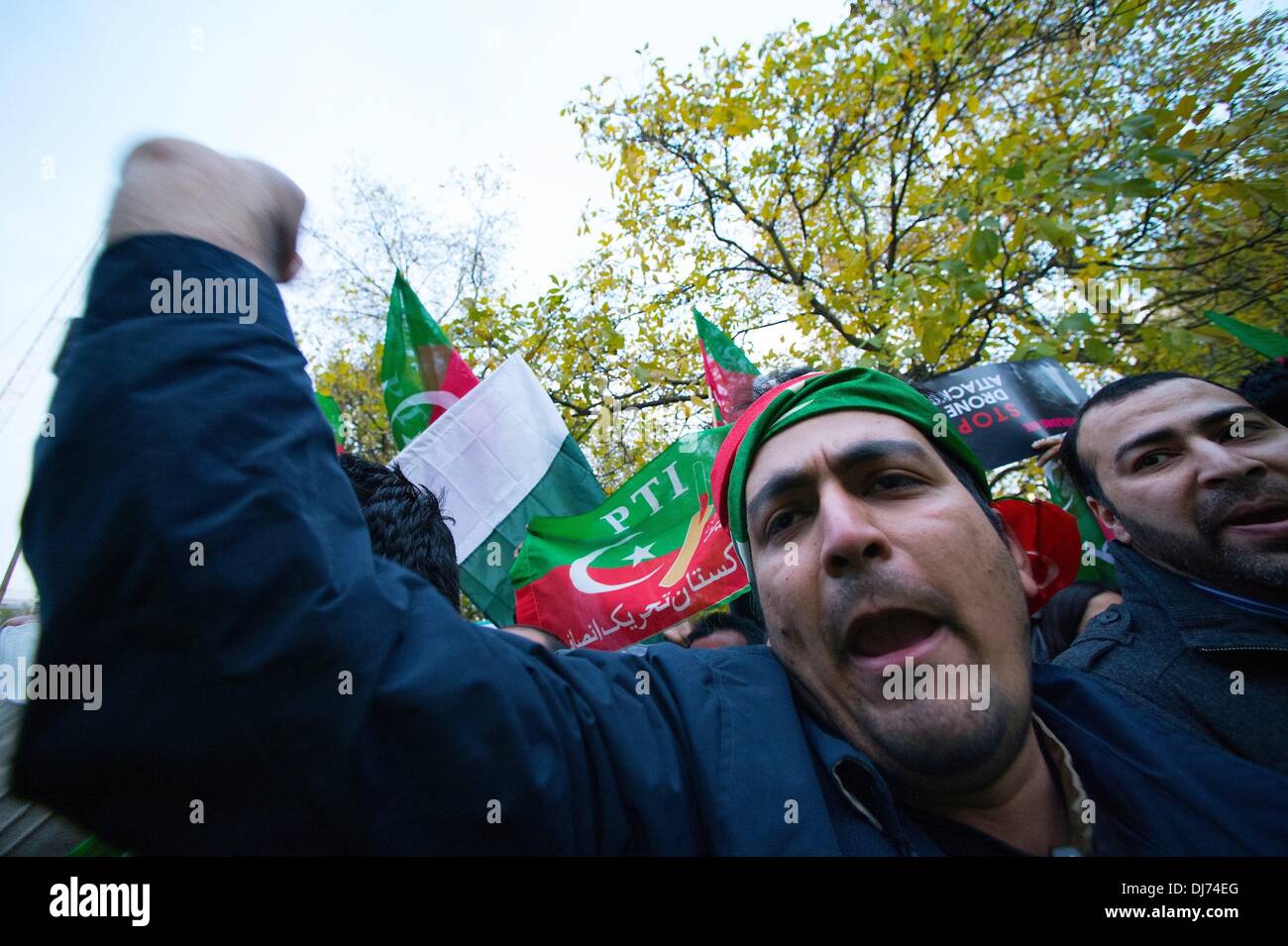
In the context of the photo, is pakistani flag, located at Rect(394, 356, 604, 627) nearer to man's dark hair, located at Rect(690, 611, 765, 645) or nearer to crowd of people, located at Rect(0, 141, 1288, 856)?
man's dark hair, located at Rect(690, 611, 765, 645)

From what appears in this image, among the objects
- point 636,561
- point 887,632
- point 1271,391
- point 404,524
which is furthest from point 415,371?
point 1271,391

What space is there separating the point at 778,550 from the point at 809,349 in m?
6.96

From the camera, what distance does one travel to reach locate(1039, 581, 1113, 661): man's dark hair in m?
2.70

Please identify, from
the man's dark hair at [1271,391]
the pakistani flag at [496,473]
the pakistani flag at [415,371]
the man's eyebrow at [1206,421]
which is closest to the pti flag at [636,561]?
the pakistani flag at [496,473]

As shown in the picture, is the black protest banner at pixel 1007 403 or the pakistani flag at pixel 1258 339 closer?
the pakistani flag at pixel 1258 339

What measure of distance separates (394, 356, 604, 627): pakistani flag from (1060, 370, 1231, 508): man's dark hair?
2448mm

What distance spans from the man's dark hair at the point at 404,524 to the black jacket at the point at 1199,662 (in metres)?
1.92

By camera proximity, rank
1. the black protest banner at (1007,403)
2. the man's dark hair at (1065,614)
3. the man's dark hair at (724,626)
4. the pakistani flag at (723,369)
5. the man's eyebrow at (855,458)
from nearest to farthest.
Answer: the man's eyebrow at (855,458) → the man's dark hair at (1065,614) → the man's dark hair at (724,626) → the black protest banner at (1007,403) → the pakistani flag at (723,369)

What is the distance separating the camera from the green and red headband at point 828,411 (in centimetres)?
152
